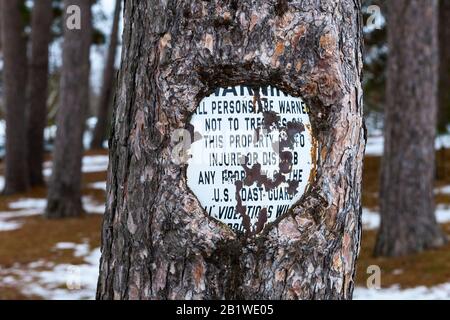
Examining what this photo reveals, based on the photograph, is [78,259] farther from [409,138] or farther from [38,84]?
[38,84]

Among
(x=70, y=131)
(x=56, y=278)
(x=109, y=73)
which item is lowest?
(x=56, y=278)

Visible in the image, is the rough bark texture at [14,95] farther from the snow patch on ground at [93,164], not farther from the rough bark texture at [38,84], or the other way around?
the snow patch on ground at [93,164]

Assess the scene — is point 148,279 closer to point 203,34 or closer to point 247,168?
point 247,168

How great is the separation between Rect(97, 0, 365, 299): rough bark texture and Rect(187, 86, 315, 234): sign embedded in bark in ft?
0.11

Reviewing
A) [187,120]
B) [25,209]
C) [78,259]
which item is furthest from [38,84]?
[187,120]

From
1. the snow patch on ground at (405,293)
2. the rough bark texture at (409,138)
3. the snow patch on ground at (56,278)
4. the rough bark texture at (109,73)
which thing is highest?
the rough bark texture at (109,73)

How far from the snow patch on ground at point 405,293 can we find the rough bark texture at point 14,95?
10.8 metres

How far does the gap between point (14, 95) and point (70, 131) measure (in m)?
4.05

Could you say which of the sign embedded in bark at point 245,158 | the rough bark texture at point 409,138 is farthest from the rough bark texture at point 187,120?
the rough bark texture at point 409,138

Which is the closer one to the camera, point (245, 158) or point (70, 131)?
point (245, 158)

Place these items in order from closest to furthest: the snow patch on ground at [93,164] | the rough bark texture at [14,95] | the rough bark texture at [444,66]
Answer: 1. the rough bark texture at [444,66]
2. the rough bark texture at [14,95]
3. the snow patch on ground at [93,164]

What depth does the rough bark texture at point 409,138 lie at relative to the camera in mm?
7426

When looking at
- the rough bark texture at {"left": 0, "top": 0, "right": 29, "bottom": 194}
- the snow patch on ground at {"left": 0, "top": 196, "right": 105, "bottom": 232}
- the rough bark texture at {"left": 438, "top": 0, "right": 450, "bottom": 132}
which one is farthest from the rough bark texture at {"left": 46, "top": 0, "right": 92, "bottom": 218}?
the rough bark texture at {"left": 438, "top": 0, "right": 450, "bottom": 132}

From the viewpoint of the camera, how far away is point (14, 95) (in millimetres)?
14758
